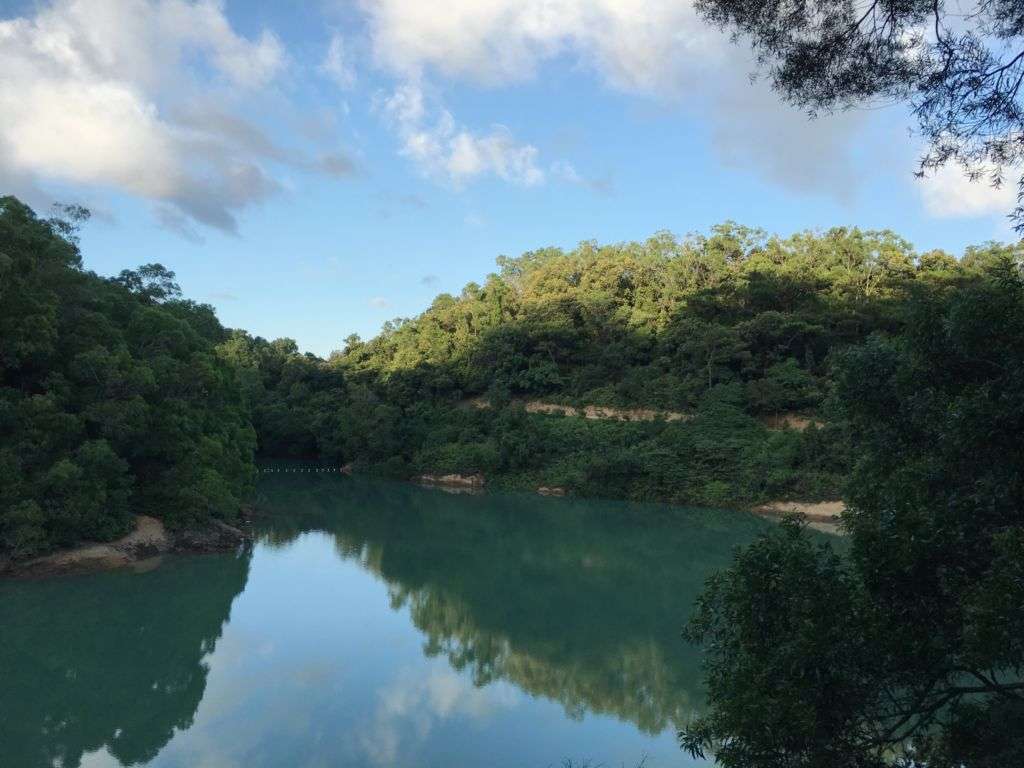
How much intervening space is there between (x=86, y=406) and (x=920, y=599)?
1424cm

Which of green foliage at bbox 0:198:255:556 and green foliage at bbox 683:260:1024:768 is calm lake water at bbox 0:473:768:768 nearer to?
green foliage at bbox 0:198:255:556

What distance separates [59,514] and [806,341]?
1053 inches

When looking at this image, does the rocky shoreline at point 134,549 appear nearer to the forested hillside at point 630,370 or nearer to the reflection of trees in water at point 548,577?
the reflection of trees in water at point 548,577

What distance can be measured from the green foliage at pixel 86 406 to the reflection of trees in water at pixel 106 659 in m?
1.52

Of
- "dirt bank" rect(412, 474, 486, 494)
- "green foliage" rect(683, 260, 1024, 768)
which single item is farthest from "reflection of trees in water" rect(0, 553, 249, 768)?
"dirt bank" rect(412, 474, 486, 494)

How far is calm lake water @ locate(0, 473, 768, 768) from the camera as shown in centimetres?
732

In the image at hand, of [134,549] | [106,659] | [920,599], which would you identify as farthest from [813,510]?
[920,599]

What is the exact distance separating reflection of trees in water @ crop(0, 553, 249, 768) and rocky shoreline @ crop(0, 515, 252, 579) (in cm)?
44

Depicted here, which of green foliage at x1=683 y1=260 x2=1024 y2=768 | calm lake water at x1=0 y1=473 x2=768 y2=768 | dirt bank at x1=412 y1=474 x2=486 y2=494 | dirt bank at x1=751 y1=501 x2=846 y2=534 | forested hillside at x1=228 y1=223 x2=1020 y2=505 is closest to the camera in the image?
green foliage at x1=683 y1=260 x2=1024 y2=768

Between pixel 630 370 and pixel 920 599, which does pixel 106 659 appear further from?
pixel 630 370

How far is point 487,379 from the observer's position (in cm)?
3584

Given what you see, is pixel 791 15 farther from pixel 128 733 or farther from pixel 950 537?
pixel 128 733

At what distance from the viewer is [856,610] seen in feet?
11.8

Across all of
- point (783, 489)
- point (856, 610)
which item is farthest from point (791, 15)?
point (783, 489)
